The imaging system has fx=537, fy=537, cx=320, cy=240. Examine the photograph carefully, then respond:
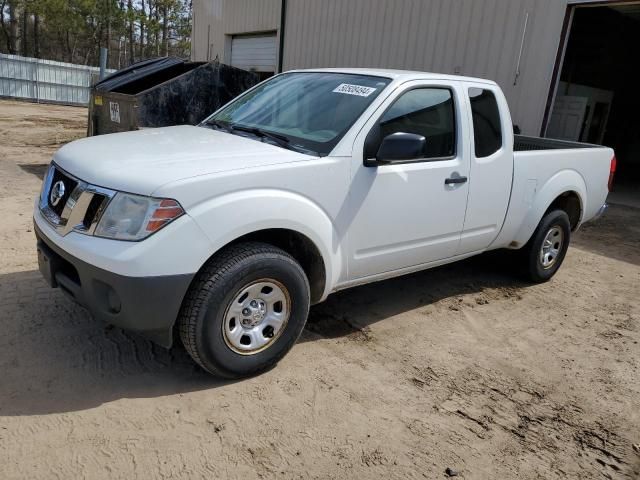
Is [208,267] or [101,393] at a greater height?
[208,267]

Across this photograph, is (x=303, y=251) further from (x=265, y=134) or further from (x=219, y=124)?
(x=219, y=124)

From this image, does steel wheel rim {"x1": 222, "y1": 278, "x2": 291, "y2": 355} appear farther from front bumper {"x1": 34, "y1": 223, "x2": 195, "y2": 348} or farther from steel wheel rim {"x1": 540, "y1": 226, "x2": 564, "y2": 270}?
steel wheel rim {"x1": 540, "y1": 226, "x2": 564, "y2": 270}

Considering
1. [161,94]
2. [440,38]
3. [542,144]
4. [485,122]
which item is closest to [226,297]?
[485,122]

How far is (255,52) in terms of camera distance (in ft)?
54.3

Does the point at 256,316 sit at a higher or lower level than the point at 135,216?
lower

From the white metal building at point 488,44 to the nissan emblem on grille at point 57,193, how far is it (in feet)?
27.3

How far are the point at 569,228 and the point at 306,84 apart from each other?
3.21 meters

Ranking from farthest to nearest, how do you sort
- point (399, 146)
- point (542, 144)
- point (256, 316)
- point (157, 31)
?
point (157, 31)
point (542, 144)
point (399, 146)
point (256, 316)

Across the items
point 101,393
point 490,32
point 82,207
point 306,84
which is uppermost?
point 490,32

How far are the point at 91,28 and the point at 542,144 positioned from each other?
40.1 metres

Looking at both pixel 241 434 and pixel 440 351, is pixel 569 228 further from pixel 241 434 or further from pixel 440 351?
pixel 241 434

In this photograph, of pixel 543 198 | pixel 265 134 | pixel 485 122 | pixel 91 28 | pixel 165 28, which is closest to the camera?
pixel 265 134

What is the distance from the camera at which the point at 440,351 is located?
3.85m

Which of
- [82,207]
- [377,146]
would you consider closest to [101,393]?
[82,207]
